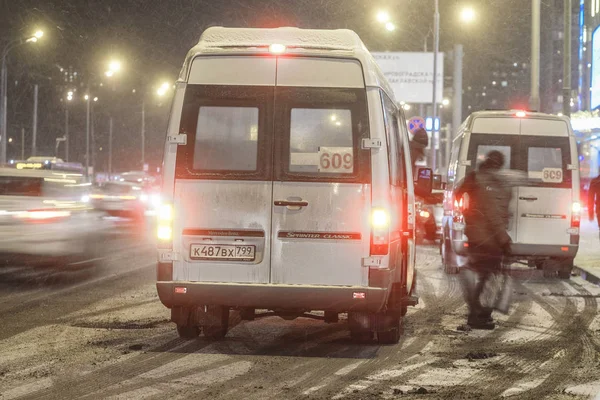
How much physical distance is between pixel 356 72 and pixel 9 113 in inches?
3501

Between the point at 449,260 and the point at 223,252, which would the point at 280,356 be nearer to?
the point at 223,252

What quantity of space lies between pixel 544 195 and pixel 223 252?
31.1 feet

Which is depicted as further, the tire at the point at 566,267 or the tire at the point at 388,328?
the tire at the point at 566,267

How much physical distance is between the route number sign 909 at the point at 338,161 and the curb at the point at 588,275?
30.4 ft

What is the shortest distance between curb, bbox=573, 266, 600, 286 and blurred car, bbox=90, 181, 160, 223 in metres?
20.7

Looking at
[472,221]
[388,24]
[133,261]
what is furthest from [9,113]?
[472,221]

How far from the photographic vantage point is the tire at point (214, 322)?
938 cm

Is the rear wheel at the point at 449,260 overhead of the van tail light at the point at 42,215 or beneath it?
beneath

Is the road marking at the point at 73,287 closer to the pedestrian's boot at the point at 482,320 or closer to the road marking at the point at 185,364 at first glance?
the road marking at the point at 185,364

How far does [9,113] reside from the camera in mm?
93438

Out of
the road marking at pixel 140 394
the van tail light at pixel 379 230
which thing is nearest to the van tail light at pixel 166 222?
the van tail light at pixel 379 230

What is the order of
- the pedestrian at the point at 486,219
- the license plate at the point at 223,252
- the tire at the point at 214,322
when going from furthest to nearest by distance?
the pedestrian at the point at 486,219 < the tire at the point at 214,322 < the license plate at the point at 223,252

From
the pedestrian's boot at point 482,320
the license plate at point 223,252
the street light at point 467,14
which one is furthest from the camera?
the street light at point 467,14

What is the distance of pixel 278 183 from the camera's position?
8680 millimetres
